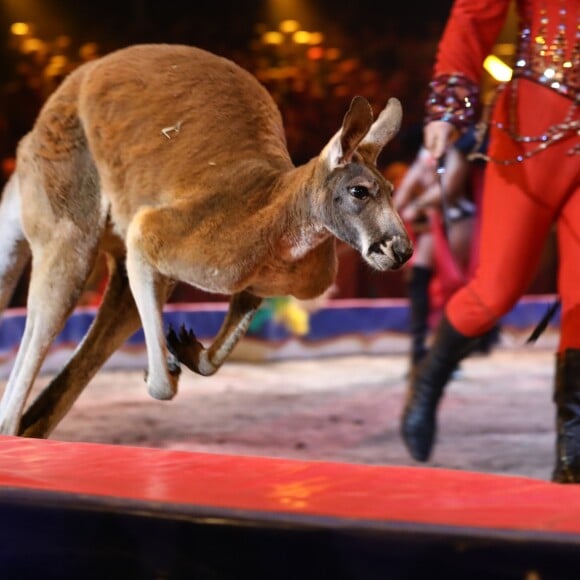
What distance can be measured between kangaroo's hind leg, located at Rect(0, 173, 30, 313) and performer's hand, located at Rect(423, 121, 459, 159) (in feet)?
3.10

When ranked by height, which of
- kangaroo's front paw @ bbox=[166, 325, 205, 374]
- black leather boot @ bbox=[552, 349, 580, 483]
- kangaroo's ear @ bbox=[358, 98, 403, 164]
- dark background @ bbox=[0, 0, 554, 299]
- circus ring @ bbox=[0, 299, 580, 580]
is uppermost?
kangaroo's ear @ bbox=[358, 98, 403, 164]

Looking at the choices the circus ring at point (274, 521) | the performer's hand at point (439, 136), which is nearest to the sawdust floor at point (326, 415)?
the performer's hand at point (439, 136)

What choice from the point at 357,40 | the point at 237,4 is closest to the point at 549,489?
the point at 237,4

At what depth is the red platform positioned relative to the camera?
48.5 inches

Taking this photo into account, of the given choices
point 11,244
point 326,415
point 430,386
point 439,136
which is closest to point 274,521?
point 439,136

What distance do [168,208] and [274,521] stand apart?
88 centimetres

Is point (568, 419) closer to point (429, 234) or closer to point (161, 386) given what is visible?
point (161, 386)

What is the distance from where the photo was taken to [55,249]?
2182mm

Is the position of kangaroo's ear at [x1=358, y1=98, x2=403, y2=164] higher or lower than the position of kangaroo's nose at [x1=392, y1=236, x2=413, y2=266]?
higher

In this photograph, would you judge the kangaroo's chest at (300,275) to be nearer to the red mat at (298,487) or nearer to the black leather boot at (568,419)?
the red mat at (298,487)

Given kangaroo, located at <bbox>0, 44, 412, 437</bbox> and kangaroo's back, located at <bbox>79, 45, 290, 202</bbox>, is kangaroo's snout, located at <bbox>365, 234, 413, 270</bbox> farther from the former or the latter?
kangaroo's back, located at <bbox>79, 45, 290, 202</bbox>

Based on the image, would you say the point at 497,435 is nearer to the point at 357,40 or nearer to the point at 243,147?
the point at 243,147

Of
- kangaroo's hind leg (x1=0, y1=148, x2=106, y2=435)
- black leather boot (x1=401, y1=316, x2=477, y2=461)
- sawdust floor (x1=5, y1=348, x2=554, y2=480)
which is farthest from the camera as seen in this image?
sawdust floor (x1=5, y1=348, x2=554, y2=480)

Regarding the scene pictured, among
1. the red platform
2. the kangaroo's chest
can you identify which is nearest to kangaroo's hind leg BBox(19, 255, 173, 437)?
the kangaroo's chest
